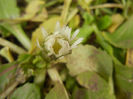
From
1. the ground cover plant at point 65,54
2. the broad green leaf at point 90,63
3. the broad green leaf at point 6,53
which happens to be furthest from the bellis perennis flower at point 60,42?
the broad green leaf at point 6,53

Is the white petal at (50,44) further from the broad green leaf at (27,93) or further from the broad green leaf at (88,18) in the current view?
the broad green leaf at (88,18)

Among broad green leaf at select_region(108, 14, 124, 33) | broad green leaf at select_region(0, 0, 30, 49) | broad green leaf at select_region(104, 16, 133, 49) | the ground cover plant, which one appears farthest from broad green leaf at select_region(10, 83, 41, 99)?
broad green leaf at select_region(108, 14, 124, 33)

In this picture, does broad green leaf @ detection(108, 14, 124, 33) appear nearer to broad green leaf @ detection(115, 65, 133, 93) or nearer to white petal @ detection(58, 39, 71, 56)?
broad green leaf @ detection(115, 65, 133, 93)

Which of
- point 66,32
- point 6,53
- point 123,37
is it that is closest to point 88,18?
point 123,37

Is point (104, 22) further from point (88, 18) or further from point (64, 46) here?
point (64, 46)

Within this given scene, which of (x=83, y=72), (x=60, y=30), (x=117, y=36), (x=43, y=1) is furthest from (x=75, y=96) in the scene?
(x=43, y=1)

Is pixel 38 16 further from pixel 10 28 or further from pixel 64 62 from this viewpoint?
pixel 64 62
